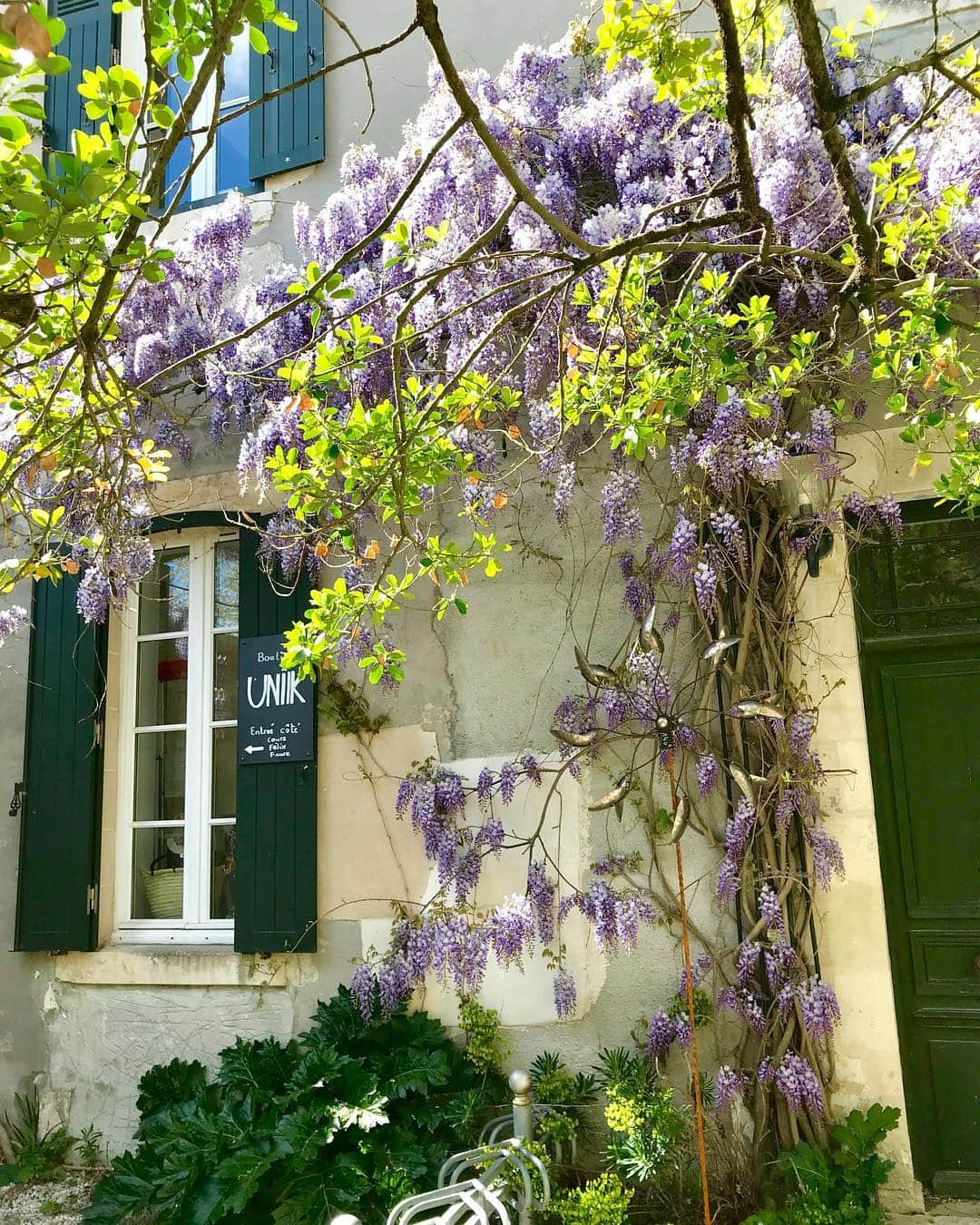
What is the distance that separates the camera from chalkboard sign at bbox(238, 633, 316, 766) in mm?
4000

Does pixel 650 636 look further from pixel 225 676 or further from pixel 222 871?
pixel 222 871

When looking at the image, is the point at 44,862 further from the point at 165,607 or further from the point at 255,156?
the point at 255,156

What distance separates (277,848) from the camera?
3.94m

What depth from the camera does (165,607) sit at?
4.55 m

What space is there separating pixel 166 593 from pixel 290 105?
2.19 m

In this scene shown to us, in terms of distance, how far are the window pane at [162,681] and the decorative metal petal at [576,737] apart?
1.82 meters

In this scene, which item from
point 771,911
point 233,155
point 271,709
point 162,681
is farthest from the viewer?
point 233,155

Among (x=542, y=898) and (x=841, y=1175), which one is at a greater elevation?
(x=542, y=898)

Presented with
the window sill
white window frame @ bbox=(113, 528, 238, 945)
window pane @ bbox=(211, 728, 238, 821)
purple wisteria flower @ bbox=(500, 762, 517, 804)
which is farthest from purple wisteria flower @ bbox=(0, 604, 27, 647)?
purple wisteria flower @ bbox=(500, 762, 517, 804)

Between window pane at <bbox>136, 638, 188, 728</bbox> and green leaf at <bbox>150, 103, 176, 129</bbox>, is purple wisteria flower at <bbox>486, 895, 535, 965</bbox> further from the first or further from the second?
green leaf at <bbox>150, 103, 176, 129</bbox>

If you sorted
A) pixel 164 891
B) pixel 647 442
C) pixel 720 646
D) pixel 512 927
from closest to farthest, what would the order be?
pixel 647 442 → pixel 720 646 → pixel 512 927 → pixel 164 891

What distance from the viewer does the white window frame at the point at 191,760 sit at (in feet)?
13.7

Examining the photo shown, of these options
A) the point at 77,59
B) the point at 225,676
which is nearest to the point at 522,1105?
the point at 225,676

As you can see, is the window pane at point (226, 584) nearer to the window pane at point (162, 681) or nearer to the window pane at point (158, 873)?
the window pane at point (162, 681)
